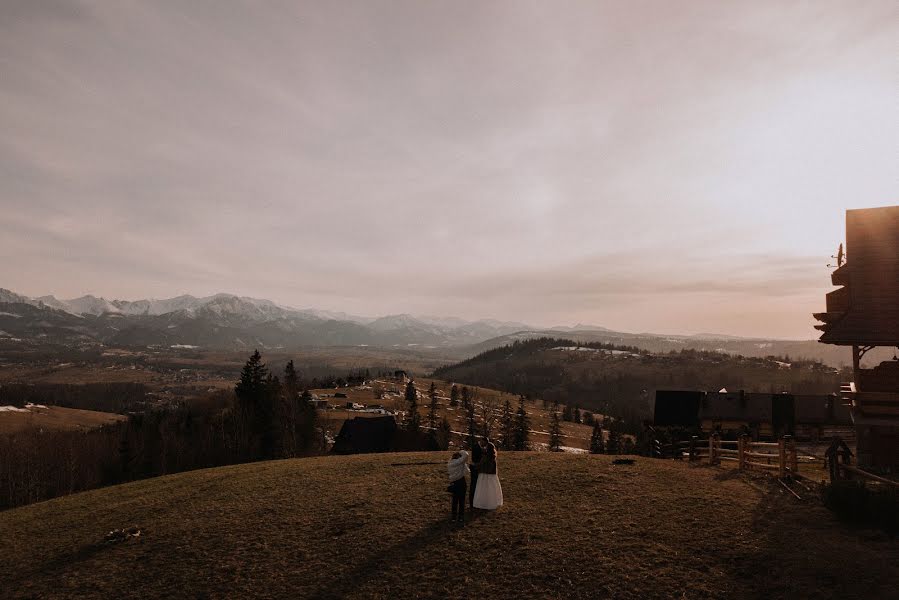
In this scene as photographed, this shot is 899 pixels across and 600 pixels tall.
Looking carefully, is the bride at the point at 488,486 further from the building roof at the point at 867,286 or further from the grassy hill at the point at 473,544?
the building roof at the point at 867,286

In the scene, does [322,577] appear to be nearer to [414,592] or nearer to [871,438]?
[414,592]

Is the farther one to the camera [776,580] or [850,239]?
[850,239]

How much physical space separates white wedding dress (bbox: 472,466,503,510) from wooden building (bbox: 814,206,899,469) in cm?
2077

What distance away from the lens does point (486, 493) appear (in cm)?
1873

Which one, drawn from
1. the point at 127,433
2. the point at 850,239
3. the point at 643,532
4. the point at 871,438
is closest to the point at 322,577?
the point at 643,532

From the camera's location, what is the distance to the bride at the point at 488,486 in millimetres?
18672

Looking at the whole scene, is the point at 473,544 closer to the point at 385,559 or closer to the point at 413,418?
the point at 385,559

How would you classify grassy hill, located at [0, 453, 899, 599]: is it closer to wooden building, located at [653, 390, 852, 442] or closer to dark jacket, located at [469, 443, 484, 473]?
dark jacket, located at [469, 443, 484, 473]

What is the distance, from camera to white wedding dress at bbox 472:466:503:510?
18641 millimetres

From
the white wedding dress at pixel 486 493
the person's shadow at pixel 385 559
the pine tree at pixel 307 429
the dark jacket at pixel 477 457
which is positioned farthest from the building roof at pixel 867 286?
the pine tree at pixel 307 429

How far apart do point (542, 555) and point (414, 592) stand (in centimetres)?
417

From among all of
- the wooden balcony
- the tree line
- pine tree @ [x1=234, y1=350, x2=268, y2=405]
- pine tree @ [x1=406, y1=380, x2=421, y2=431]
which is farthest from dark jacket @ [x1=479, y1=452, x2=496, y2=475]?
pine tree @ [x1=406, y1=380, x2=421, y2=431]

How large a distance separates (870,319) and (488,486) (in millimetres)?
23775

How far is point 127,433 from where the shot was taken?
76438 mm
